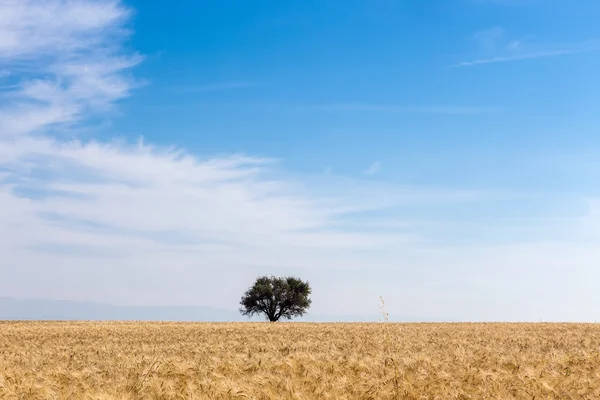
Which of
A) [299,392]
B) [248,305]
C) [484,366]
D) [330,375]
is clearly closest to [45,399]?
[299,392]

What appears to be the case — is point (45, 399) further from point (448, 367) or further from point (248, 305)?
point (248, 305)

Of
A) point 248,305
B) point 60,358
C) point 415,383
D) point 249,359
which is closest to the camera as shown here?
point 415,383

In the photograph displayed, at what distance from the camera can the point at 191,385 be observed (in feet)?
32.0

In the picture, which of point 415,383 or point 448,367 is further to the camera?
point 448,367

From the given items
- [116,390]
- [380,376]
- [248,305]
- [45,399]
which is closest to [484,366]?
[380,376]

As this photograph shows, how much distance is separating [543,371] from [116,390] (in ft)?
24.9

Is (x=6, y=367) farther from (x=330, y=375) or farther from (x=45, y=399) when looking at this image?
(x=330, y=375)

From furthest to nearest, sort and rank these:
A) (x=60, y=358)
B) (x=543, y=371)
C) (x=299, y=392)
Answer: (x=60, y=358), (x=543, y=371), (x=299, y=392)

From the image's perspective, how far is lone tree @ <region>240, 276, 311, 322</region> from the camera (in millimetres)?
65875

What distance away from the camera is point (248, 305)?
66.6m

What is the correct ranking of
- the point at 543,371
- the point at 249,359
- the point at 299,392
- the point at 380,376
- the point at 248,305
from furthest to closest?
the point at 248,305, the point at 249,359, the point at 543,371, the point at 380,376, the point at 299,392

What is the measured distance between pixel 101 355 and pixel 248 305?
50.2m

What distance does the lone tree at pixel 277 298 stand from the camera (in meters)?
65.9

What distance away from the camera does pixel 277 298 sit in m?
66.1
